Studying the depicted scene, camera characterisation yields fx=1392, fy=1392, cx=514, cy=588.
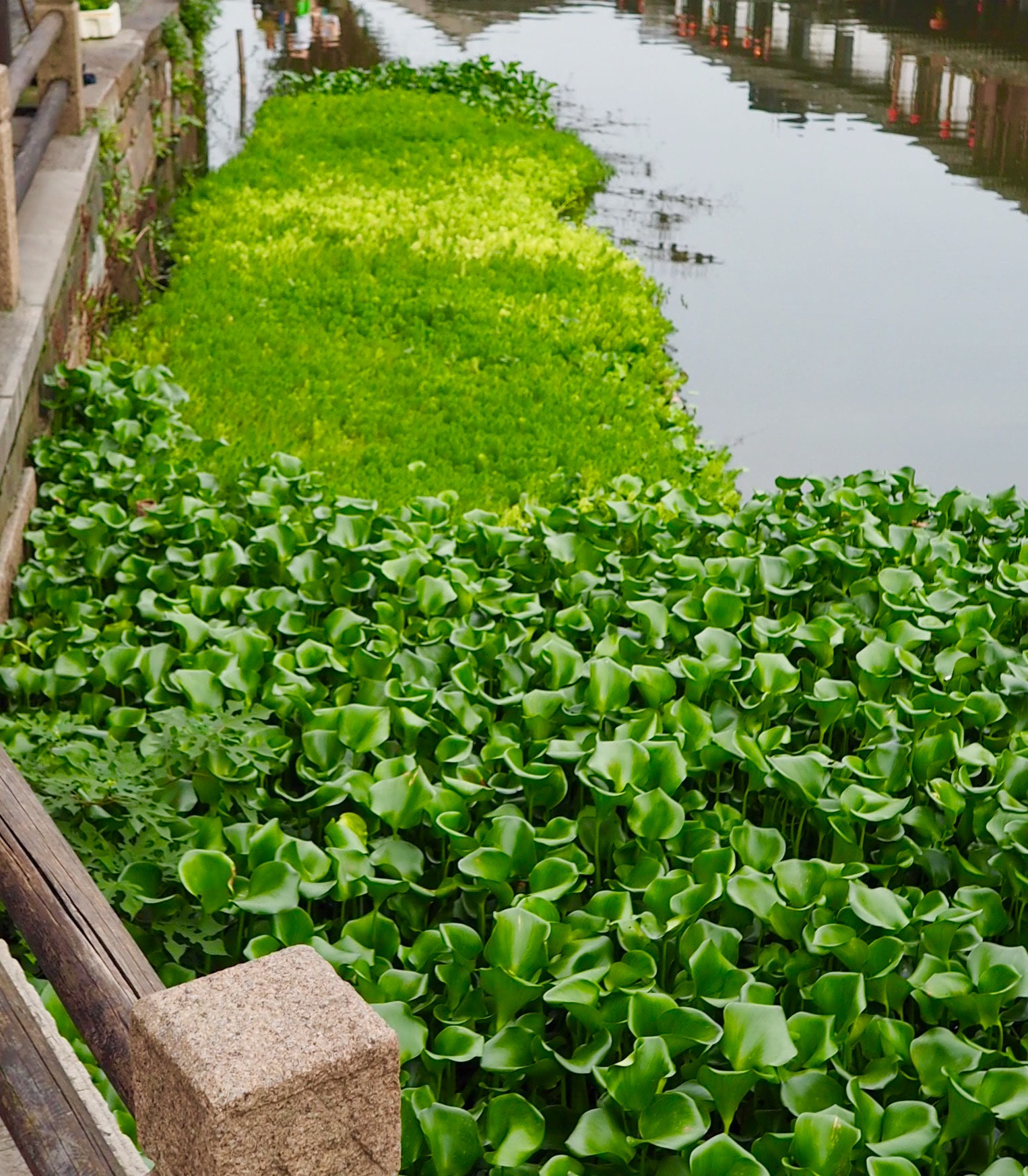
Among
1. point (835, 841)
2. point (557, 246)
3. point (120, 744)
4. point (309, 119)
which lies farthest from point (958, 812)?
point (309, 119)

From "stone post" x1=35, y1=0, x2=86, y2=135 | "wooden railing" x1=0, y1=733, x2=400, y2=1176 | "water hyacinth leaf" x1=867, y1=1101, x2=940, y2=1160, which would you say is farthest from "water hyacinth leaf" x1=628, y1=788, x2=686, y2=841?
"stone post" x1=35, y1=0, x2=86, y2=135

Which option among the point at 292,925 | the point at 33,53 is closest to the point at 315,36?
the point at 33,53

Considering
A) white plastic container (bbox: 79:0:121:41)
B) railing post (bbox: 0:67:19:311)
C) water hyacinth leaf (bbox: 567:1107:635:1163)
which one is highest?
white plastic container (bbox: 79:0:121:41)

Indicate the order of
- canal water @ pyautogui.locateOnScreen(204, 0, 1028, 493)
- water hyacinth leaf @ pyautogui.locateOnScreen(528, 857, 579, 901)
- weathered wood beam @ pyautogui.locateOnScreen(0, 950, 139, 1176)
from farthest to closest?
canal water @ pyautogui.locateOnScreen(204, 0, 1028, 493) → water hyacinth leaf @ pyautogui.locateOnScreen(528, 857, 579, 901) → weathered wood beam @ pyautogui.locateOnScreen(0, 950, 139, 1176)

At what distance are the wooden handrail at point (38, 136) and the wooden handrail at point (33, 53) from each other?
5.4 inches

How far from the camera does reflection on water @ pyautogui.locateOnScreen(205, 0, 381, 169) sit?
1466 centimetres

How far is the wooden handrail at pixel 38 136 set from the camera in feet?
20.3

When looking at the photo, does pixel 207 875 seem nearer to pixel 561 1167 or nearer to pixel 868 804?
pixel 561 1167

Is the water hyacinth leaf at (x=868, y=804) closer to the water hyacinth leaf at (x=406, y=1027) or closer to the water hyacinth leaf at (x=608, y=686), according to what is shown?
the water hyacinth leaf at (x=608, y=686)

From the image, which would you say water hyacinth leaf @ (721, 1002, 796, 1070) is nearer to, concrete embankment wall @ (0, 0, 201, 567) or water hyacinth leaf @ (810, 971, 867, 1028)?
water hyacinth leaf @ (810, 971, 867, 1028)

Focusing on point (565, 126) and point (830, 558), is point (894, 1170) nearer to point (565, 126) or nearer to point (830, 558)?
point (830, 558)

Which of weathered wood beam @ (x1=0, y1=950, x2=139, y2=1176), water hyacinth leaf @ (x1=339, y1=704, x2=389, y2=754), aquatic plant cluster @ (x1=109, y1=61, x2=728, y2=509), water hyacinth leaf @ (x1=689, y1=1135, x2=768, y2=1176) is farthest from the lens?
aquatic plant cluster @ (x1=109, y1=61, x2=728, y2=509)

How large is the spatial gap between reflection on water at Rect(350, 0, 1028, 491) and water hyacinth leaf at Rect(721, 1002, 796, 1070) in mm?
4828

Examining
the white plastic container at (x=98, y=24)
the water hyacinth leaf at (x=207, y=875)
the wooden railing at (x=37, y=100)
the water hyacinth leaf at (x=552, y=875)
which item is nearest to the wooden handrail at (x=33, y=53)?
the wooden railing at (x=37, y=100)
